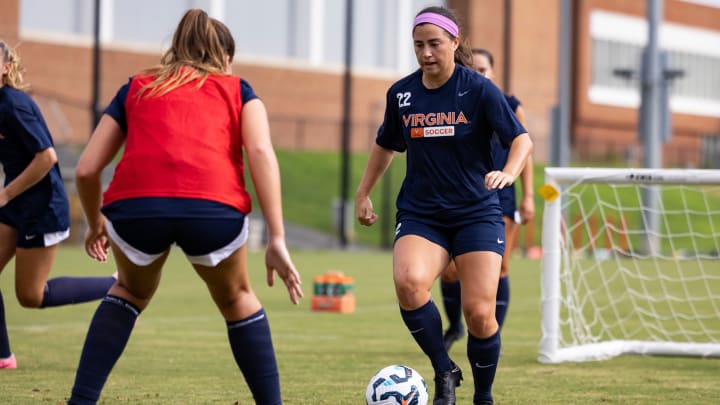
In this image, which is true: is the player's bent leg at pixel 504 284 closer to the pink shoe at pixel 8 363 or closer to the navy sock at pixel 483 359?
the navy sock at pixel 483 359

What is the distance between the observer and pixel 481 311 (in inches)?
237

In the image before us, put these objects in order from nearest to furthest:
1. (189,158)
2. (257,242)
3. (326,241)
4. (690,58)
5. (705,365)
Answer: (189,158) < (705,365) < (257,242) < (326,241) < (690,58)

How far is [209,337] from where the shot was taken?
10.0 meters

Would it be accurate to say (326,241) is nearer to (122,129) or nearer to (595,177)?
(595,177)

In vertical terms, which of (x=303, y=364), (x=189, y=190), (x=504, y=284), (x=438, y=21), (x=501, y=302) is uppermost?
(x=438, y=21)

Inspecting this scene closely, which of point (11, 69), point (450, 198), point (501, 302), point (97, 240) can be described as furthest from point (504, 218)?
point (97, 240)

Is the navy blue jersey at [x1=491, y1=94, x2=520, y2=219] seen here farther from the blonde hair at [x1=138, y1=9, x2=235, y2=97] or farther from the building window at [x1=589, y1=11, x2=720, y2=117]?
the building window at [x1=589, y1=11, x2=720, y2=117]

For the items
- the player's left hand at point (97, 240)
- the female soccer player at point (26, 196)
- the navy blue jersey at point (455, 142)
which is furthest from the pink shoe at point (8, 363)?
the navy blue jersey at point (455, 142)

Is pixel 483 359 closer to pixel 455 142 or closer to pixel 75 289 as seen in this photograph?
pixel 455 142

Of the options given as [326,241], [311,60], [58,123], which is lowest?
[326,241]

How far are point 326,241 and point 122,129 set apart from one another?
26.4m

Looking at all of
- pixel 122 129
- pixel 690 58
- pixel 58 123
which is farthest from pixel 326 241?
pixel 690 58

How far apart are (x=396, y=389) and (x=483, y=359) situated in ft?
1.88

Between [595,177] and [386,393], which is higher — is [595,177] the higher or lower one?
the higher one
